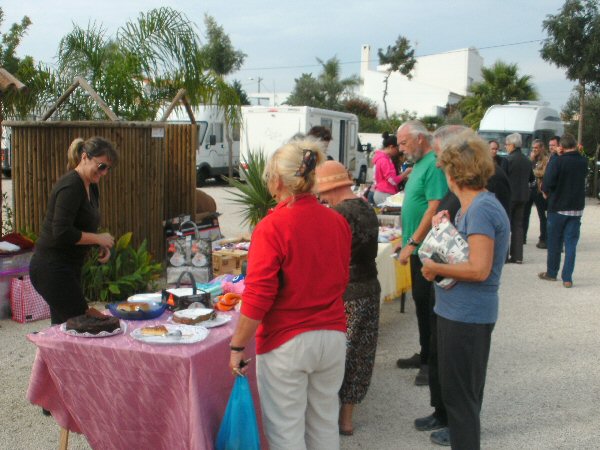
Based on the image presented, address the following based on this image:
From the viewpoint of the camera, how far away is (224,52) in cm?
3550

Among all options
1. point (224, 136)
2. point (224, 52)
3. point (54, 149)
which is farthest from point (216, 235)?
point (224, 52)

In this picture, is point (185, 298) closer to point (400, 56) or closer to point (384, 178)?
point (384, 178)

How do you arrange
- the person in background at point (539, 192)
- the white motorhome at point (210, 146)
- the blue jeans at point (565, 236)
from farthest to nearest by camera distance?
1. the white motorhome at point (210, 146)
2. the person in background at point (539, 192)
3. the blue jeans at point (565, 236)

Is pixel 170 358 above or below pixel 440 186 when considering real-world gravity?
below

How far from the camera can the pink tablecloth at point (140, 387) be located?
9.93 feet

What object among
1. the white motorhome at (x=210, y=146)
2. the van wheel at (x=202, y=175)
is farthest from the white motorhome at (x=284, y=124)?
the van wheel at (x=202, y=175)

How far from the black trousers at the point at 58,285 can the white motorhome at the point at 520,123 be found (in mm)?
16516

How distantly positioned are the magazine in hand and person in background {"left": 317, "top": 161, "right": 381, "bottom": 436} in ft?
2.27

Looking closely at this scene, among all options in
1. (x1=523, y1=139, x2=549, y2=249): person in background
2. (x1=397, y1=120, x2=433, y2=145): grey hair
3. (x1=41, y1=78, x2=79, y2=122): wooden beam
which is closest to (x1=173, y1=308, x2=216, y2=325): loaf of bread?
(x1=397, y1=120, x2=433, y2=145): grey hair

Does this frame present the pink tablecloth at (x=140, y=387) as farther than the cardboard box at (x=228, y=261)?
No

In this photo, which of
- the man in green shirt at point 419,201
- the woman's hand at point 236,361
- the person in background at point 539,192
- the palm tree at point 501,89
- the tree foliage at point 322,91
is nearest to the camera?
the woman's hand at point 236,361

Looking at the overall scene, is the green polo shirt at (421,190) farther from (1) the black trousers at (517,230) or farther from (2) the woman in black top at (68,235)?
(1) the black trousers at (517,230)

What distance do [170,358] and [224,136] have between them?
20059 mm

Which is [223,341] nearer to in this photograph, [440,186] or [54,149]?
[440,186]
